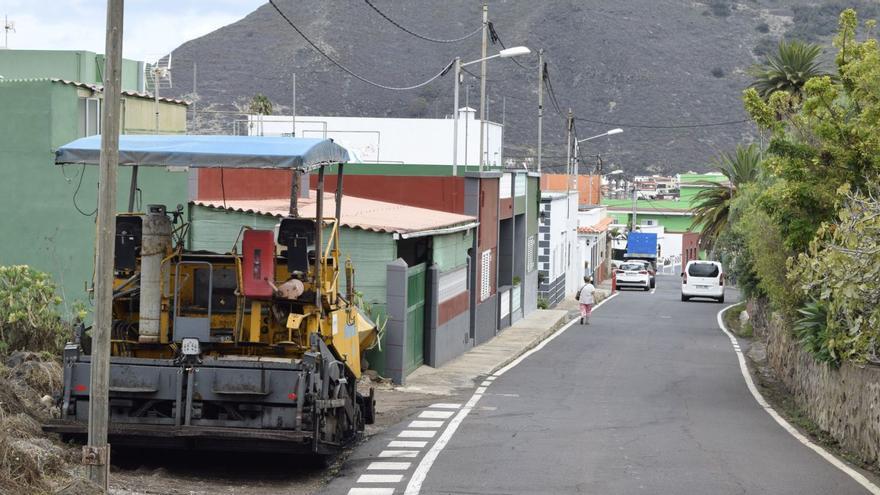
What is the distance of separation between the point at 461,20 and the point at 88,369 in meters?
167

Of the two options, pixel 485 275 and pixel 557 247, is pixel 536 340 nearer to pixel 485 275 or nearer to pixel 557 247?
pixel 485 275

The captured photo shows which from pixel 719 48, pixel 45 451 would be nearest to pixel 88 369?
pixel 45 451

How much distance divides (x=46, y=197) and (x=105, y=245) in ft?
37.8

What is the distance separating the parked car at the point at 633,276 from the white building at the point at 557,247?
342 cm

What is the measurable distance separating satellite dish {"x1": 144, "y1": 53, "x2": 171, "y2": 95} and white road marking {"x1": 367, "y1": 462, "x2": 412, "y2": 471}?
15.7 meters

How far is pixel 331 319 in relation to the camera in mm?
14914

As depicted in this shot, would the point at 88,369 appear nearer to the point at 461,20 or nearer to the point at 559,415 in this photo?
the point at 559,415

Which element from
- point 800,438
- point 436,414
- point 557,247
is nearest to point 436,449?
point 436,414

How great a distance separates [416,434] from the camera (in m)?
18.0

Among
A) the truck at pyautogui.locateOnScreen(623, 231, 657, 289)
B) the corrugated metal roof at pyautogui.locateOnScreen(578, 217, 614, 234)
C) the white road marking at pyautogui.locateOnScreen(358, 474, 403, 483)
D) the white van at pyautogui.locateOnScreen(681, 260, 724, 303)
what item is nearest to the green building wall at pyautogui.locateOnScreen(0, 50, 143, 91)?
the white road marking at pyautogui.locateOnScreen(358, 474, 403, 483)

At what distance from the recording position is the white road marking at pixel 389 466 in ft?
49.2

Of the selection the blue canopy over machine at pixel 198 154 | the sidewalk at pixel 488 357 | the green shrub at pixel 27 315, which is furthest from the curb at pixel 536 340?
the blue canopy over machine at pixel 198 154

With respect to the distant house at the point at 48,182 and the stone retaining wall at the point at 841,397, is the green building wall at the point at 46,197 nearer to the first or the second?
the distant house at the point at 48,182

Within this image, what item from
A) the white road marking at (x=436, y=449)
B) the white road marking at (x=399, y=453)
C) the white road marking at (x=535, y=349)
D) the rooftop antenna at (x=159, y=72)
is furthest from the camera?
the rooftop antenna at (x=159, y=72)
